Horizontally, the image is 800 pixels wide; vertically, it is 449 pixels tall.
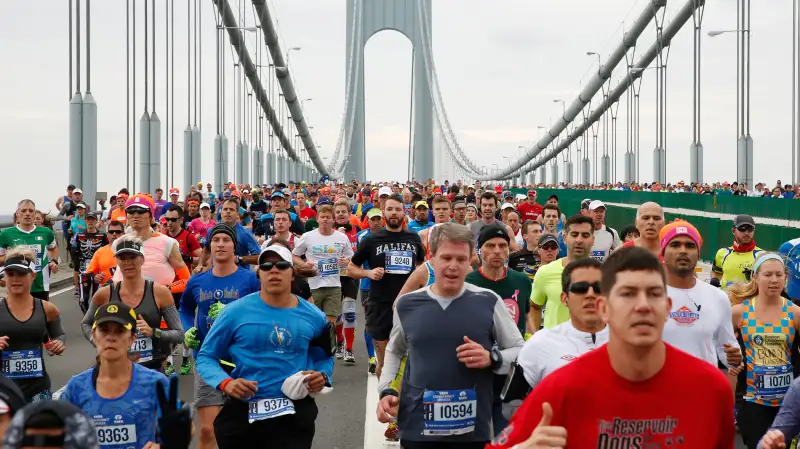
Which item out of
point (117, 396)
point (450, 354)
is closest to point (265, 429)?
point (117, 396)

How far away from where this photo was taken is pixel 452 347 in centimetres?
507

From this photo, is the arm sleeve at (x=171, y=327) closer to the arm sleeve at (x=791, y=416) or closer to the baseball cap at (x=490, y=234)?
the baseball cap at (x=490, y=234)

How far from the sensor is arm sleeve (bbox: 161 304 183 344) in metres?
7.11

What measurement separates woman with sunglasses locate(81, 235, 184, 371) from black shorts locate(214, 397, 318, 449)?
4.61 feet

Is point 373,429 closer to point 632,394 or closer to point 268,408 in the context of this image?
point 268,408

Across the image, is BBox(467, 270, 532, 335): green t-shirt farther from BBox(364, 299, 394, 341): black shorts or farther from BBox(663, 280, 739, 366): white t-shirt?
BBox(364, 299, 394, 341): black shorts

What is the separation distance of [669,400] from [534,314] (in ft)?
13.7

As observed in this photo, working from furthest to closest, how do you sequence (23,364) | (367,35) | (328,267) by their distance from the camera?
(367,35), (328,267), (23,364)

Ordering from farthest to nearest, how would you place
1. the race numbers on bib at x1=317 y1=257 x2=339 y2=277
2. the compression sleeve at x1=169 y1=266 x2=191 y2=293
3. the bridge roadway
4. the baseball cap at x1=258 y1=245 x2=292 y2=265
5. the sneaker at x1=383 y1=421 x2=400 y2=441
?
the race numbers on bib at x1=317 y1=257 x2=339 y2=277 → the compression sleeve at x1=169 y1=266 x2=191 y2=293 → the bridge roadway → the sneaker at x1=383 y1=421 x2=400 y2=441 → the baseball cap at x1=258 y1=245 x2=292 y2=265

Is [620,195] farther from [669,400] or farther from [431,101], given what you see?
[431,101]

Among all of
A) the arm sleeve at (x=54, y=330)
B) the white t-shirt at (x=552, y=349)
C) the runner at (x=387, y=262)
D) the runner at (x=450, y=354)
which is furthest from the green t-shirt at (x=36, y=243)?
the white t-shirt at (x=552, y=349)

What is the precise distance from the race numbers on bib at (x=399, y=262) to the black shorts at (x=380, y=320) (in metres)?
0.26

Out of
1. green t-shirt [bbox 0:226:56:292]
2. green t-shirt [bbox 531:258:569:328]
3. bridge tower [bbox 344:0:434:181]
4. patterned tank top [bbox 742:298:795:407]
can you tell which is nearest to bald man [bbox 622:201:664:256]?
green t-shirt [bbox 531:258:569:328]

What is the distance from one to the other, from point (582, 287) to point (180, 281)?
509 cm
